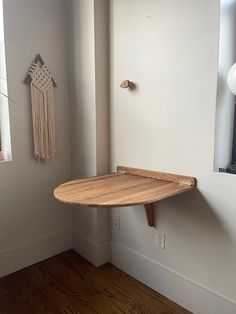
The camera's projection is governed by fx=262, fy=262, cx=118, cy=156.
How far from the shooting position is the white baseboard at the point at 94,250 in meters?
2.18

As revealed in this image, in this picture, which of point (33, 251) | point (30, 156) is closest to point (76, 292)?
point (33, 251)

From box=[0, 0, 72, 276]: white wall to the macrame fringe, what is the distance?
0.05 metres

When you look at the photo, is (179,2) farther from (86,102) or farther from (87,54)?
(86,102)

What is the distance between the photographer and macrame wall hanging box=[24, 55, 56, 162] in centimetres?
205

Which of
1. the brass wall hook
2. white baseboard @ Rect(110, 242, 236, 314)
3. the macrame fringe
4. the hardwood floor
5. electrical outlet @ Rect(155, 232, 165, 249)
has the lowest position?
the hardwood floor

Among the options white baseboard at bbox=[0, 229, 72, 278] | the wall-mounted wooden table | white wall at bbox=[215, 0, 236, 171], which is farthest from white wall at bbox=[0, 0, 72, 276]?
white wall at bbox=[215, 0, 236, 171]

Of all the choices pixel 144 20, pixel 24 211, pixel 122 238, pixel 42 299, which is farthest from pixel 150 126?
pixel 42 299

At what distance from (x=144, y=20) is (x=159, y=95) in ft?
1.72

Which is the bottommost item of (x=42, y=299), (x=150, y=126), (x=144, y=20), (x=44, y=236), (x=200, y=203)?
(x=42, y=299)

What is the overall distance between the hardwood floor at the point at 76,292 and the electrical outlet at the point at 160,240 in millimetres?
345

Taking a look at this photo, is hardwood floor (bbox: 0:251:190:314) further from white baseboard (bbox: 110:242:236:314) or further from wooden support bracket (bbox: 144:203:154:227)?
wooden support bracket (bbox: 144:203:154:227)


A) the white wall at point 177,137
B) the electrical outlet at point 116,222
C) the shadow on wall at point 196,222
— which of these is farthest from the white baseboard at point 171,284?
the shadow on wall at point 196,222

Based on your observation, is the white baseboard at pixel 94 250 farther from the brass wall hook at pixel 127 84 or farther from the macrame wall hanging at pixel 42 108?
the brass wall hook at pixel 127 84

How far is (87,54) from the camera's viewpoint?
204cm
